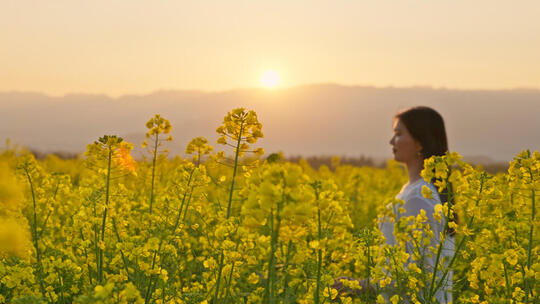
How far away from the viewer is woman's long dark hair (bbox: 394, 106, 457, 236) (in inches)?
182

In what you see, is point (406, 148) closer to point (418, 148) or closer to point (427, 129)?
point (418, 148)

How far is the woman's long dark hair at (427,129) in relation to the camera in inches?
182

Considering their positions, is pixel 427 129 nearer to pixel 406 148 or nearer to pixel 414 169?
pixel 406 148

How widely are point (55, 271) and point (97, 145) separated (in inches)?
32.6

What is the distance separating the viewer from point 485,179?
259 cm

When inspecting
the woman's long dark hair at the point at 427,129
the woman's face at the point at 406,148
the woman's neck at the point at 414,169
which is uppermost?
the woman's long dark hair at the point at 427,129

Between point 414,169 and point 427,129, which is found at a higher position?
→ point 427,129

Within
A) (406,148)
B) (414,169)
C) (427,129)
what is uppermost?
(427,129)

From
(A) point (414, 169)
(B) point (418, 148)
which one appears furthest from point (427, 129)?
(A) point (414, 169)

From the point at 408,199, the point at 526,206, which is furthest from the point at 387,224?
the point at 526,206

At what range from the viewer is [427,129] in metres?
4.62

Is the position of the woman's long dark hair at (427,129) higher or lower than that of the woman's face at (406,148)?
higher

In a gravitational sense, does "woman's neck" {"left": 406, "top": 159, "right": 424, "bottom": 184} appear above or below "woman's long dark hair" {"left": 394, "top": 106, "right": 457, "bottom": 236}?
below

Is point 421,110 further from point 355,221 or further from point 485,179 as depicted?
point 355,221
